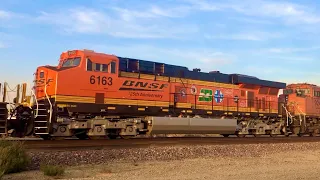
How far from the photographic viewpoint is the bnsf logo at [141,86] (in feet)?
56.4

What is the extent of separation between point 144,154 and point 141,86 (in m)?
6.16

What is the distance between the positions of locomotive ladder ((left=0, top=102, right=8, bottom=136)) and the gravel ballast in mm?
2289

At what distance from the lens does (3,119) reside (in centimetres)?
1251

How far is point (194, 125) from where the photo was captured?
18.8 meters

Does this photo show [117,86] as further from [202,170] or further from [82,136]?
[202,170]

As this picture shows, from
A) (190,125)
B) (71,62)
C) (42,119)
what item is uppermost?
(71,62)

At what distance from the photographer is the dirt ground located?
8656 millimetres

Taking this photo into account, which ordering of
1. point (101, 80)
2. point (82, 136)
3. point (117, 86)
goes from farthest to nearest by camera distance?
1. point (117, 86)
2. point (101, 80)
3. point (82, 136)

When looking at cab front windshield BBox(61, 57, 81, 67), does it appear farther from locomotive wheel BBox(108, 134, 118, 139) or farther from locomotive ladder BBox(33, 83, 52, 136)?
locomotive wheel BBox(108, 134, 118, 139)

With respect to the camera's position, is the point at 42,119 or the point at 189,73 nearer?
the point at 42,119

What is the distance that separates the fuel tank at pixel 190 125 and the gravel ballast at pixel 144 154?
134 inches

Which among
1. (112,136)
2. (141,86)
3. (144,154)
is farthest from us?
(141,86)

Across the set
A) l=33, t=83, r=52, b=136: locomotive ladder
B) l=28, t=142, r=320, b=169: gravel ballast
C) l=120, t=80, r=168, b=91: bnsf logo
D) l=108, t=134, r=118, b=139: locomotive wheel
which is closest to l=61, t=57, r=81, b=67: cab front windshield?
l=120, t=80, r=168, b=91: bnsf logo

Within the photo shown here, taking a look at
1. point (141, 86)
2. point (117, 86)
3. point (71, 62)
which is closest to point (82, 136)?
point (117, 86)
